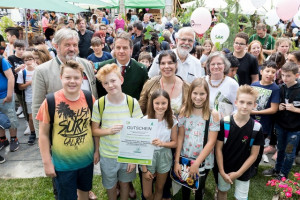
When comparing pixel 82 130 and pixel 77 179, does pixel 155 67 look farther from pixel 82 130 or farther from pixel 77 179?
pixel 77 179

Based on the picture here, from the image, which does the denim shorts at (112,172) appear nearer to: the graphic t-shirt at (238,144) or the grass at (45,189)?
the grass at (45,189)

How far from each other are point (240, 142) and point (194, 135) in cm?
49

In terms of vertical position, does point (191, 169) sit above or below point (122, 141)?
below

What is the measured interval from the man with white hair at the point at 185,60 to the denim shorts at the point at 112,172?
4.73 ft

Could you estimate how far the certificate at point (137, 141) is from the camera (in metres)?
2.36

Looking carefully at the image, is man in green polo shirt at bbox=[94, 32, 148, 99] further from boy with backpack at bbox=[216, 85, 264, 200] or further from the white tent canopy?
the white tent canopy

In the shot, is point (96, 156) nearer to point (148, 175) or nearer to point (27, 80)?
point (148, 175)

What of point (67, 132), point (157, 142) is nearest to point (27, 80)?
point (67, 132)

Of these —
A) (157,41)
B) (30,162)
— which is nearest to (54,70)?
(30,162)

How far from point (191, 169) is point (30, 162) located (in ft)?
10.0

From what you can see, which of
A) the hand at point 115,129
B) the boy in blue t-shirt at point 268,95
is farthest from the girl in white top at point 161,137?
the boy in blue t-shirt at point 268,95

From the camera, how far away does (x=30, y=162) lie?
418cm

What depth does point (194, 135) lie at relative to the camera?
260cm

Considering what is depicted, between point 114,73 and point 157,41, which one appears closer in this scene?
point 114,73
